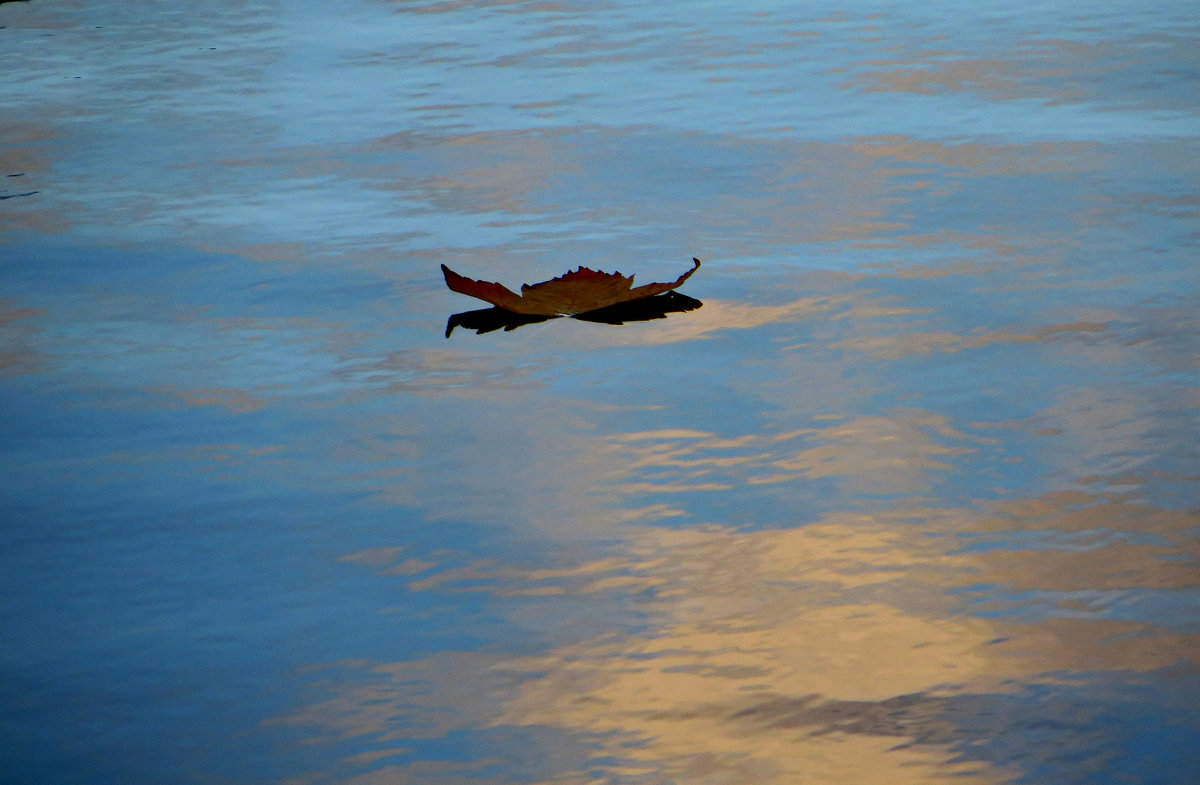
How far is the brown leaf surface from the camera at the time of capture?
1751 mm

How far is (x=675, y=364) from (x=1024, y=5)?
3239mm

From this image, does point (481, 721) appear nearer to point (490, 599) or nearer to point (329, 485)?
point (490, 599)

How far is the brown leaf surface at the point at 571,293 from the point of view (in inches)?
68.9

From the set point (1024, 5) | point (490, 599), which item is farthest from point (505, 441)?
point (1024, 5)

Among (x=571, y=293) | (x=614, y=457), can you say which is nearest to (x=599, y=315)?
(x=571, y=293)

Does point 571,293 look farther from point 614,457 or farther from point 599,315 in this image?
point 614,457

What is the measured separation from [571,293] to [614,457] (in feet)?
1.52

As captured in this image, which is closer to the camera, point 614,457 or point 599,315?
point 614,457

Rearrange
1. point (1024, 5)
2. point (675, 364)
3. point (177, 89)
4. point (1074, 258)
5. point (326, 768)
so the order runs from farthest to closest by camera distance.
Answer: point (1024, 5)
point (177, 89)
point (1074, 258)
point (675, 364)
point (326, 768)

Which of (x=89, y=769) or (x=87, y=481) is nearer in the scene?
(x=89, y=769)

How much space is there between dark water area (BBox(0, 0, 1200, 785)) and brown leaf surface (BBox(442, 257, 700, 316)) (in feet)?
0.10

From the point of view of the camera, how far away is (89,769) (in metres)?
0.92

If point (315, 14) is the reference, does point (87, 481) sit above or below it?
below

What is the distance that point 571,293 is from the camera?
69.1 inches
